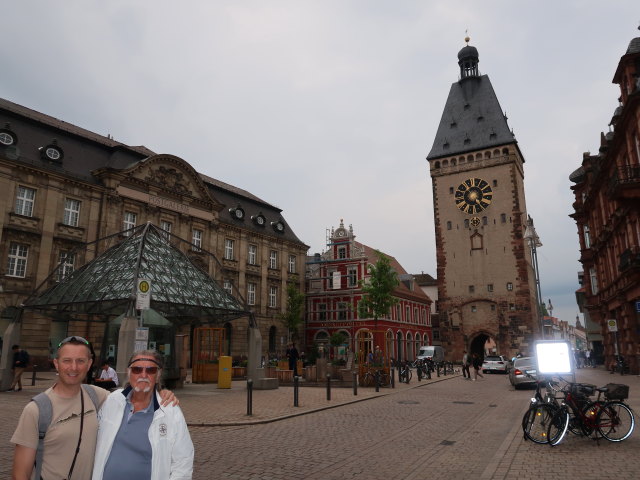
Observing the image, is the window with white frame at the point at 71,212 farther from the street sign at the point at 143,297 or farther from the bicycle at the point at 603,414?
the bicycle at the point at 603,414

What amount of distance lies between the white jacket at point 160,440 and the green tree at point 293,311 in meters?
43.8

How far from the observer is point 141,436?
3297 mm

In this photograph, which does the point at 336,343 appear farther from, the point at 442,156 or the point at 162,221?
the point at 442,156

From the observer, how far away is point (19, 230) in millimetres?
29422

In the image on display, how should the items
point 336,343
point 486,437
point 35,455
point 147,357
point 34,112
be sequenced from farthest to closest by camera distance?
point 336,343 < point 34,112 < point 486,437 < point 147,357 < point 35,455

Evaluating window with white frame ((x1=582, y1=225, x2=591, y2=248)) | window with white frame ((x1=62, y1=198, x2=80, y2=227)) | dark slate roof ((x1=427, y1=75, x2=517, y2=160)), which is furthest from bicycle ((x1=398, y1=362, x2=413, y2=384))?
dark slate roof ((x1=427, y1=75, x2=517, y2=160))

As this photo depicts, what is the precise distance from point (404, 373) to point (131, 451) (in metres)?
25.3

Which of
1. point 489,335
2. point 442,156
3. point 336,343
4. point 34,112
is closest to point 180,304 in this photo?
point 34,112

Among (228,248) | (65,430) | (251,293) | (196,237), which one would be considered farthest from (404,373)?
(65,430)

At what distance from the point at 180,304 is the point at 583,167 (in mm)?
34623

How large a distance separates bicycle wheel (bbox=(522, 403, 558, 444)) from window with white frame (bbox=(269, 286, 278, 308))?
129 feet

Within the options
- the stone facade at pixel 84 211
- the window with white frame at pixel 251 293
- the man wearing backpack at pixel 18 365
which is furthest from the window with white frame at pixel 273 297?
the man wearing backpack at pixel 18 365

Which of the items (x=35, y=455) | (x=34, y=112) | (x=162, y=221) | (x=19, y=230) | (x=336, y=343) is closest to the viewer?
(x=35, y=455)

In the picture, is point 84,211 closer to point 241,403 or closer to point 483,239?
point 241,403
